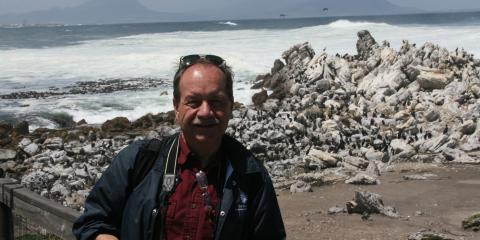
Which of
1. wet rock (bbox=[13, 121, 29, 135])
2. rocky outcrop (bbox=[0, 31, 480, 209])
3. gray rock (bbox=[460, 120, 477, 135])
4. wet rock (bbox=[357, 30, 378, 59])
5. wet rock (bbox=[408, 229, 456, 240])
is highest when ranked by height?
wet rock (bbox=[357, 30, 378, 59])

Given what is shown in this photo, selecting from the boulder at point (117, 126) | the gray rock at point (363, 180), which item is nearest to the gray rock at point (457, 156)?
the gray rock at point (363, 180)

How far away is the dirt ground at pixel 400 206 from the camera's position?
279 inches

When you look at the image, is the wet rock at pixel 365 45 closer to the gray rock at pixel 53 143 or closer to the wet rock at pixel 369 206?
the gray rock at pixel 53 143

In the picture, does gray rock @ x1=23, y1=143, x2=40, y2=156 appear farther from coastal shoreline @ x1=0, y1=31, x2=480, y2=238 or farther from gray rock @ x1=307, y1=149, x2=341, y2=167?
gray rock @ x1=307, y1=149, x2=341, y2=167

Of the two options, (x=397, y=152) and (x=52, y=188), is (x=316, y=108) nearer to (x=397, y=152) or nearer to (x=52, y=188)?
(x=397, y=152)

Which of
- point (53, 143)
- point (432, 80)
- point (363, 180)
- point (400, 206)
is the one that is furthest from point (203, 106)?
point (432, 80)

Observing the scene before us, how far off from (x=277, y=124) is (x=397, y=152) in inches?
151

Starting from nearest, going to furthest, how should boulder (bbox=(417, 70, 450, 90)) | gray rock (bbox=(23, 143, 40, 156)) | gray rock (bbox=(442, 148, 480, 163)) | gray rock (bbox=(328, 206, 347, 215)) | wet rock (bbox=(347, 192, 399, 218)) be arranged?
wet rock (bbox=(347, 192, 399, 218))
gray rock (bbox=(328, 206, 347, 215))
gray rock (bbox=(442, 148, 480, 163))
gray rock (bbox=(23, 143, 40, 156))
boulder (bbox=(417, 70, 450, 90))

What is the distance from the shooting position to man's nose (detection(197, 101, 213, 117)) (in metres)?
2.38

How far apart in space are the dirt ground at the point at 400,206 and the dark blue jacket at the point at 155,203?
470 centimetres

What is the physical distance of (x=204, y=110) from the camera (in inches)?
94.1

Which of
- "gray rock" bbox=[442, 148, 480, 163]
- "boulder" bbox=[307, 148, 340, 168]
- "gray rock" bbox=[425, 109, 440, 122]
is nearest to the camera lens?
"gray rock" bbox=[442, 148, 480, 163]

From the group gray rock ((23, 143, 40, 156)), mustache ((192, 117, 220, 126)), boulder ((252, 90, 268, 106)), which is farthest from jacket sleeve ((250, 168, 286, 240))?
boulder ((252, 90, 268, 106))

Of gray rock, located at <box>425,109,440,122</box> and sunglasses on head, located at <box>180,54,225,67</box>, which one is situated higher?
sunglasses on head, located at <box>180,54,225,67</box>
